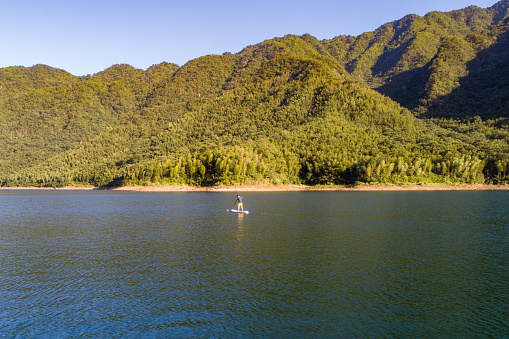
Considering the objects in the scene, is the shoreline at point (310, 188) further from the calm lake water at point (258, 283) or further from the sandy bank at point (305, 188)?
the calm lake water at point (258, 283)

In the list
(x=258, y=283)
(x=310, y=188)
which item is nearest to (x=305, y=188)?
(x=310, y=188)

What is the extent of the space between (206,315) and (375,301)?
908 centimetres

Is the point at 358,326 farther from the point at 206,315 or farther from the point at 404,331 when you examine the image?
the point at 206,315

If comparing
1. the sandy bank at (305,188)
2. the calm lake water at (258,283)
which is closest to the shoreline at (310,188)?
the sandy bank at (305,188)

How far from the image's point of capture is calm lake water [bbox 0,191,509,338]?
15922 millimetres

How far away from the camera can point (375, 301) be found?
61.2 feet

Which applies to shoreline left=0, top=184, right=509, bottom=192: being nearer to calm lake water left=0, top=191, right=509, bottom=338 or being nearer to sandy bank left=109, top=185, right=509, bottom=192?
sandy bank left=109, top=185, right=509, bottom=192

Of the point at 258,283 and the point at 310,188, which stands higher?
the point at 258,283

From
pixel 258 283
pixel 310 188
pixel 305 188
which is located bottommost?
pixel 305 188

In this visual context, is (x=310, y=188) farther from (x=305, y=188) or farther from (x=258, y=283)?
(x=258, y=283)

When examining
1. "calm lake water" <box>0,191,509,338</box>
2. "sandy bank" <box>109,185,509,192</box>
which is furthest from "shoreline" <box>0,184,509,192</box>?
"calm lake water" <box>0,191,509,338</box>

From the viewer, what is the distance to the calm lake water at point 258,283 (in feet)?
52.2

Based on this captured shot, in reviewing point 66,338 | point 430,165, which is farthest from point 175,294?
point 430,165

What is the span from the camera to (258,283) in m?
21.7
